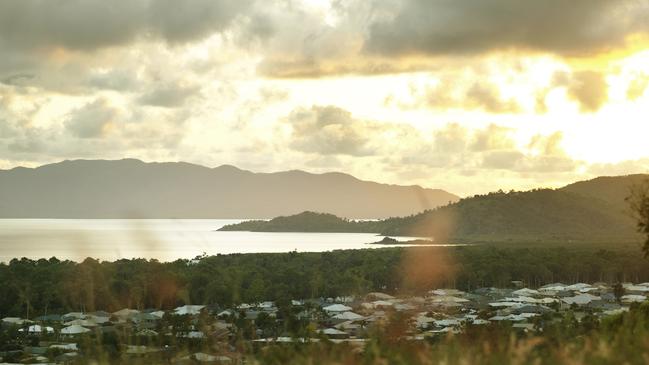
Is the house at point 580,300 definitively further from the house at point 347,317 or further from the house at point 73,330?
the house at point 73,330

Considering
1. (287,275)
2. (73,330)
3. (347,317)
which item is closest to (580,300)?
(347,317)

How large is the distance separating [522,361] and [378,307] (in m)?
65.5

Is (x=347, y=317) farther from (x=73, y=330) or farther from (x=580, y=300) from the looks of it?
(x=580, y=300)

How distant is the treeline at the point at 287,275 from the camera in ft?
297

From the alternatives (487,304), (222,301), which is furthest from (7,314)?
(487,304)

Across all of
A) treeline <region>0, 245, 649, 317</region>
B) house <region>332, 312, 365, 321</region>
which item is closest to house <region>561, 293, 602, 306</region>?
house <region>332, 312, 365, 321</region>

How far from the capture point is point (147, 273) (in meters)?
106

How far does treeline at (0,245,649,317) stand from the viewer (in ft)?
297

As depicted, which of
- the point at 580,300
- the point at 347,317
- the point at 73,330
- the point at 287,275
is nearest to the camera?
the point at 73,330

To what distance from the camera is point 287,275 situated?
366ft

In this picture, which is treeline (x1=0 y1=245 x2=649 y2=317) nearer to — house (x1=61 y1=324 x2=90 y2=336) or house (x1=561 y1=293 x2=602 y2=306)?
house (x1=61 y1=324 x2=90 y2=336)

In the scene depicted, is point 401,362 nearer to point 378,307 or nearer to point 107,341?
point 107,341

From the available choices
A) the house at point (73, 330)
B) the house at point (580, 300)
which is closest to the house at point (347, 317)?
the house at point (73, 330)

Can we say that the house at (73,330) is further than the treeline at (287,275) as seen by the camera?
No
